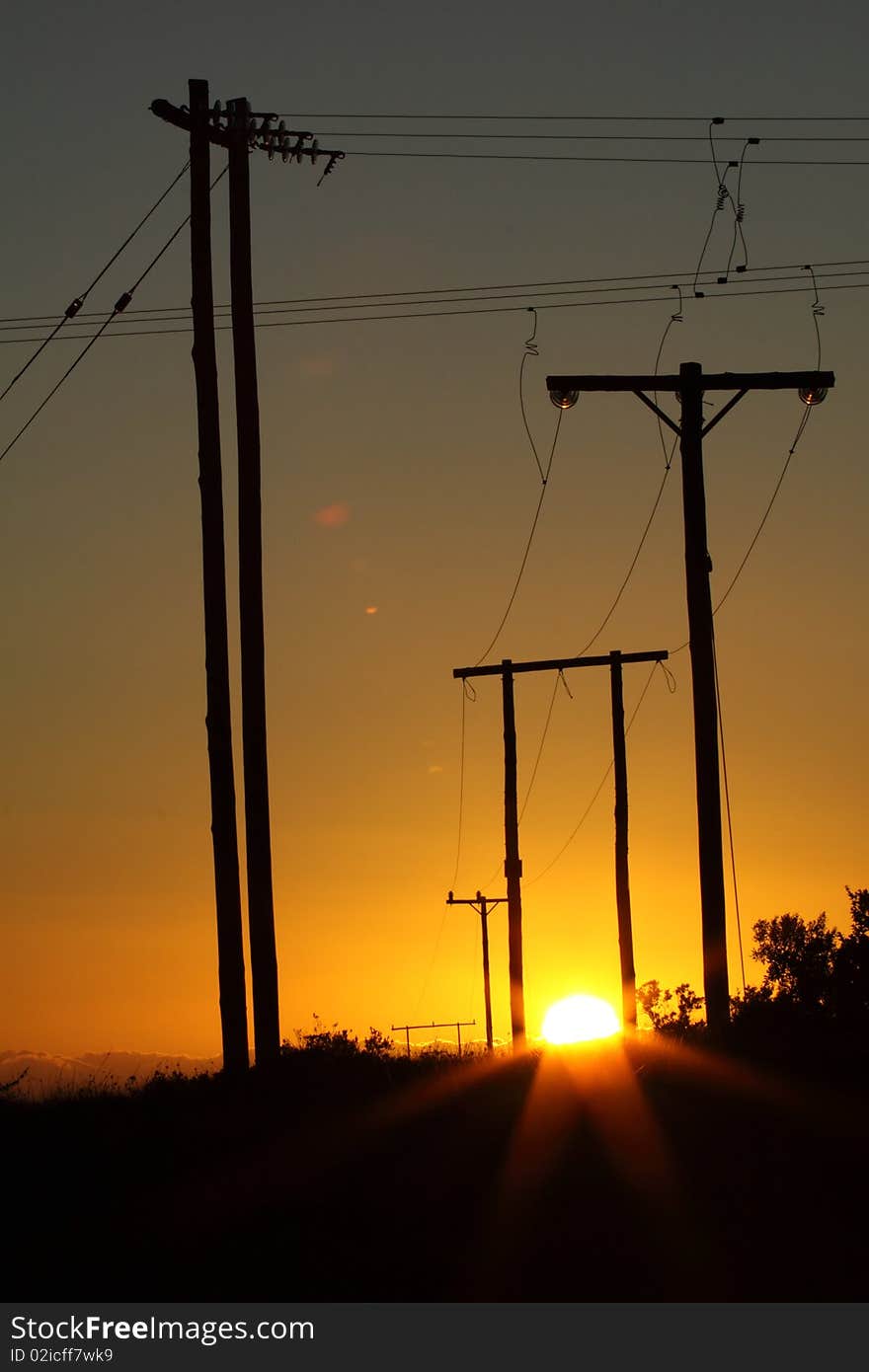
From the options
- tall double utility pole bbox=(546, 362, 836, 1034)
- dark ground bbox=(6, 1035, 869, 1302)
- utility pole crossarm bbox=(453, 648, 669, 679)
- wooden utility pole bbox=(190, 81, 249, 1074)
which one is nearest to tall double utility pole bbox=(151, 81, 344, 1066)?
wooden utility pole bbox=(190, 81, 249, 1074)

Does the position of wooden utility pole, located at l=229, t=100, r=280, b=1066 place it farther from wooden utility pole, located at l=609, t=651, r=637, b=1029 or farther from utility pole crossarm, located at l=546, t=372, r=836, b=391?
wooden utility pole, located at l=609, t=651, r=637, b=1029

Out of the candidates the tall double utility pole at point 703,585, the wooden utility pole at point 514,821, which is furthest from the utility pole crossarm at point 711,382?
the wooden utility pole at point 514,821

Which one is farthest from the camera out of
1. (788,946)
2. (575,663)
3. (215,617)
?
(788,946)

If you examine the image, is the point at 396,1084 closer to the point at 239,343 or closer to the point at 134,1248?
the point at 134,1248

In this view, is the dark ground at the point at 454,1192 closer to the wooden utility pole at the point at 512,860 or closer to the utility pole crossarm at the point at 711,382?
the utility pole crossarm at the point at 711,382

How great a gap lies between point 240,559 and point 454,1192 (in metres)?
9.46

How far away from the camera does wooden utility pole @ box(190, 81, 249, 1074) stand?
21.4 meters

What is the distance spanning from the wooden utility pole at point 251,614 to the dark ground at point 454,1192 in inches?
68.8

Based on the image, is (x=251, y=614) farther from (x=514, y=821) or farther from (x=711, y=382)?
(x=514, y=821)

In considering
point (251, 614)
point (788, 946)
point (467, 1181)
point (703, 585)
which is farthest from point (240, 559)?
point (788, 946)

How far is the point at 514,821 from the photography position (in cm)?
4153

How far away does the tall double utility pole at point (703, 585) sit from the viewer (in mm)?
→ 22016
